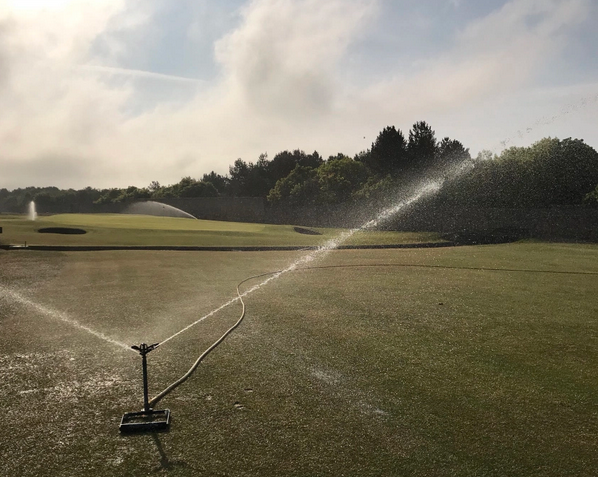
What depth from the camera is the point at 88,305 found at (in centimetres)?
998

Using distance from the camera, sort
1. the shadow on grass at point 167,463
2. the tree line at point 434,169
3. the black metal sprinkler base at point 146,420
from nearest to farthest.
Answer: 1. the shadow on grass at point 167,463
2. the black metal sprinkler base at point 146,420
3. the tree line at point 434,169

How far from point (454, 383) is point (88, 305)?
25.1 ft

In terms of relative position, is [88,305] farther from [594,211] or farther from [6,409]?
[594,211]

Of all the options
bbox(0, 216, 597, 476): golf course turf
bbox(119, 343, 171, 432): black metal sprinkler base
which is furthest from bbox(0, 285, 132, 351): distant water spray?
bbox(119, 343, 171, 432): black metal sprinkler base

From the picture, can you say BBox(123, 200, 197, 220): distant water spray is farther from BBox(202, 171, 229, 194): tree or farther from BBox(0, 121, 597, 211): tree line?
BBox(202, 171, 229, 194): tree

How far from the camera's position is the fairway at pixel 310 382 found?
414cm

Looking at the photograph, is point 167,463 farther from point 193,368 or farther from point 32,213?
point 32,213

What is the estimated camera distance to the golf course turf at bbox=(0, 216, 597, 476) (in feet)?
13.6

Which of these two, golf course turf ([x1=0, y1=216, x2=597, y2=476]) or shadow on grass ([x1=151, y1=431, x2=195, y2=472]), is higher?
golf course turf ([x1=0, y1=216, x2=597, y2=476])

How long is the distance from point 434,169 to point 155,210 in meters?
41.0

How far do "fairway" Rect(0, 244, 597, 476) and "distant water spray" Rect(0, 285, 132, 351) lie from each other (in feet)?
0.31

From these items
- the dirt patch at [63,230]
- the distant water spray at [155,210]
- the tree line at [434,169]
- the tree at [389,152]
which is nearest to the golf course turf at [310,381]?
the dirt patch at [63,230]

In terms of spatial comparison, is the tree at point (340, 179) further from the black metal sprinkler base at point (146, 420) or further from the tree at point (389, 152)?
the black metal sprinkler base at point (146, 420)

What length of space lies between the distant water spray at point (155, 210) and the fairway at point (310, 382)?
5699 cm
